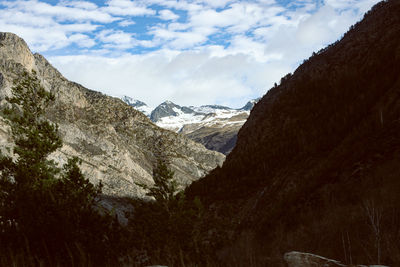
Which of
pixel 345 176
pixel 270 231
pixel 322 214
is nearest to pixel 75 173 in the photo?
pixel 270 231

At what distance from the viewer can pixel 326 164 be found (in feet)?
63.4

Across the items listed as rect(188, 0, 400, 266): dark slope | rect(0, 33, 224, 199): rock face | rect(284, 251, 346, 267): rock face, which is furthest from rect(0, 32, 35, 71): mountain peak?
rect(284, 251, 346, 267): rock face

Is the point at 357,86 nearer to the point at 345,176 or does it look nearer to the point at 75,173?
the point at 345,176

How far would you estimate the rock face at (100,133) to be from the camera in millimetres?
120000

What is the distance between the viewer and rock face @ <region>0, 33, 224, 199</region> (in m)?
Answer: 120

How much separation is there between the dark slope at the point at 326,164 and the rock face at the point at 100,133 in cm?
7627

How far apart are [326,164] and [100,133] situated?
13528 centimetres

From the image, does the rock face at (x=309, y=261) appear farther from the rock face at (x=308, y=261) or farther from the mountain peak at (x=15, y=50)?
the mountain peak at (x=15, y=50)

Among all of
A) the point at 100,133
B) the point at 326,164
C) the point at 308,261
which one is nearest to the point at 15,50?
the point at 100,133

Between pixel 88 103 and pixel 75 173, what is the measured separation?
159 meters

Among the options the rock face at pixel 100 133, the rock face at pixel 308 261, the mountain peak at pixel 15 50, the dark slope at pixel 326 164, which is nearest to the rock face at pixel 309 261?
the rock face at pixel 308 261

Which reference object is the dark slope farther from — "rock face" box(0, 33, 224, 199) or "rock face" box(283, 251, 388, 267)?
"rock face" box(0, 33, 224, 199)

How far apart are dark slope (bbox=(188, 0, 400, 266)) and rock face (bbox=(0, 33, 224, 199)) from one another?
250 feet

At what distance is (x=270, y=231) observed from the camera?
15.5 metres
